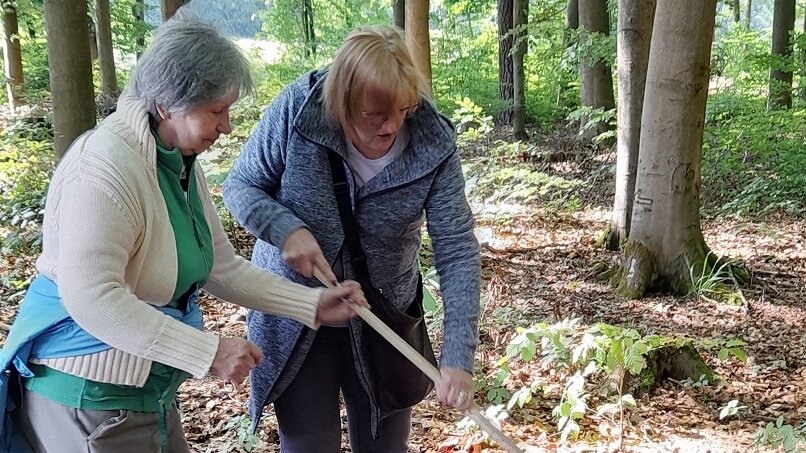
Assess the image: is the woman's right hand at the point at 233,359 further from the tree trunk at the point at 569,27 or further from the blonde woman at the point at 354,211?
the tree trunk at the point at 569,27

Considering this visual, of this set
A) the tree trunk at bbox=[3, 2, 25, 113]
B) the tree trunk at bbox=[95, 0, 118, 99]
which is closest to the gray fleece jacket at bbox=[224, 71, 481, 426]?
the tree trunk at bbox=[3, 2, 25, 113]

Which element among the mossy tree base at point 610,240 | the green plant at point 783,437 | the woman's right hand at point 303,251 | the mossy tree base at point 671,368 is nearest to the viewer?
the woman's right hand at point 303,251

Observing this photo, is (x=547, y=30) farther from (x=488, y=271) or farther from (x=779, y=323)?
(x=779, y=323)

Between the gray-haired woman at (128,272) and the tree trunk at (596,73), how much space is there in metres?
9.22

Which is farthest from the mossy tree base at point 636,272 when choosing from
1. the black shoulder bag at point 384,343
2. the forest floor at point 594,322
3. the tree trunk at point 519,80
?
the tree trunk at point 519,80

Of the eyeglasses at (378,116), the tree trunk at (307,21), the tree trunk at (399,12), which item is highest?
the tree trunk at (307,21)

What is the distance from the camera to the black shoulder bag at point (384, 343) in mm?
2000

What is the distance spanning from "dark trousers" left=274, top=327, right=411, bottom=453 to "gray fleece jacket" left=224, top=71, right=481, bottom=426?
56mm

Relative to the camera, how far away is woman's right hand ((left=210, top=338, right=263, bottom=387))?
1.57 metres

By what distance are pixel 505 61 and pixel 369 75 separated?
12.7 m

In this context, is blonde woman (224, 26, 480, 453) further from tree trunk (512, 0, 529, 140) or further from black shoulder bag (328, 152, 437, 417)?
tree trunk (512, 0, 529, 140)

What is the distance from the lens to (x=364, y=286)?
2.07 metres

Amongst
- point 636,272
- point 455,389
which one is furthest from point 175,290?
point 636,272

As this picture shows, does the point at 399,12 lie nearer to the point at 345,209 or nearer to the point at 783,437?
the point at 783,437
